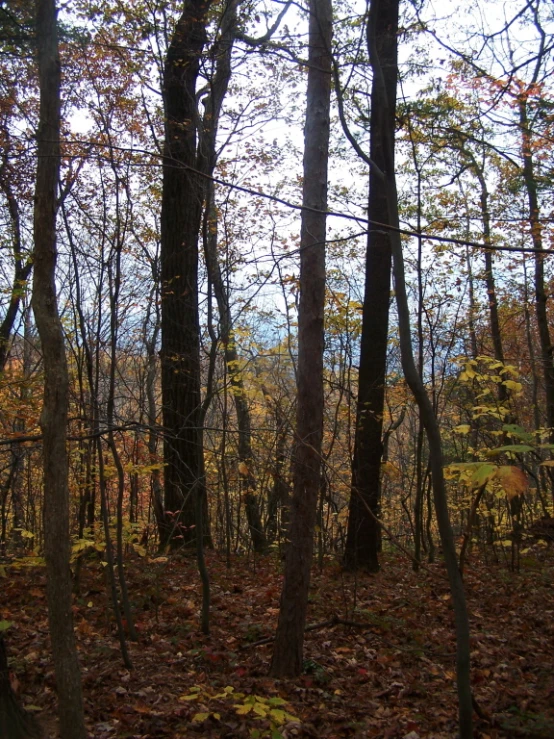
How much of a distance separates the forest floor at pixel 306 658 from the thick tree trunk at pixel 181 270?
108 centimetres

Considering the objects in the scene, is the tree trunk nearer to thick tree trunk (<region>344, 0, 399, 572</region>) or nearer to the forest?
the forest

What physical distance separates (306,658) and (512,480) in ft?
10.9

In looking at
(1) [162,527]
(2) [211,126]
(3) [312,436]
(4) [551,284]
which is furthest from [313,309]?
(4) [551,284]

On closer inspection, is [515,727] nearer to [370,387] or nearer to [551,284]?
[370,387]

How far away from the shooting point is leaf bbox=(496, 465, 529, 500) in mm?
2188

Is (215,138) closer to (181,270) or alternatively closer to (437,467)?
(181,270)

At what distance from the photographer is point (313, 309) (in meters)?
4.54

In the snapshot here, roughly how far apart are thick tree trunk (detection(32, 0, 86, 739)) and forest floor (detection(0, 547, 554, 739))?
68 centimetres

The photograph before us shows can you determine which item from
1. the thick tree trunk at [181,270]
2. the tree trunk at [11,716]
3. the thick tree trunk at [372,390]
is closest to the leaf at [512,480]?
the tree trunk at [11,716]

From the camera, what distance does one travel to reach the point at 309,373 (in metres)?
4.51

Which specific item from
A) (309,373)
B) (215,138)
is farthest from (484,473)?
(215,138)

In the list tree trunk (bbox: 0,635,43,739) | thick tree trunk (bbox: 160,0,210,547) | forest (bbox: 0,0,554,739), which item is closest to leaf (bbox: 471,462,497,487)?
forest (bbox: 0,0,554,739)

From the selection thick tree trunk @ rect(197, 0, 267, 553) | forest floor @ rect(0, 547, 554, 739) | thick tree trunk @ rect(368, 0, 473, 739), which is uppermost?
thick tree trunk @ rect(197, 0, 267, 553)

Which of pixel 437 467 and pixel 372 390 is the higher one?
pixel 372 390
